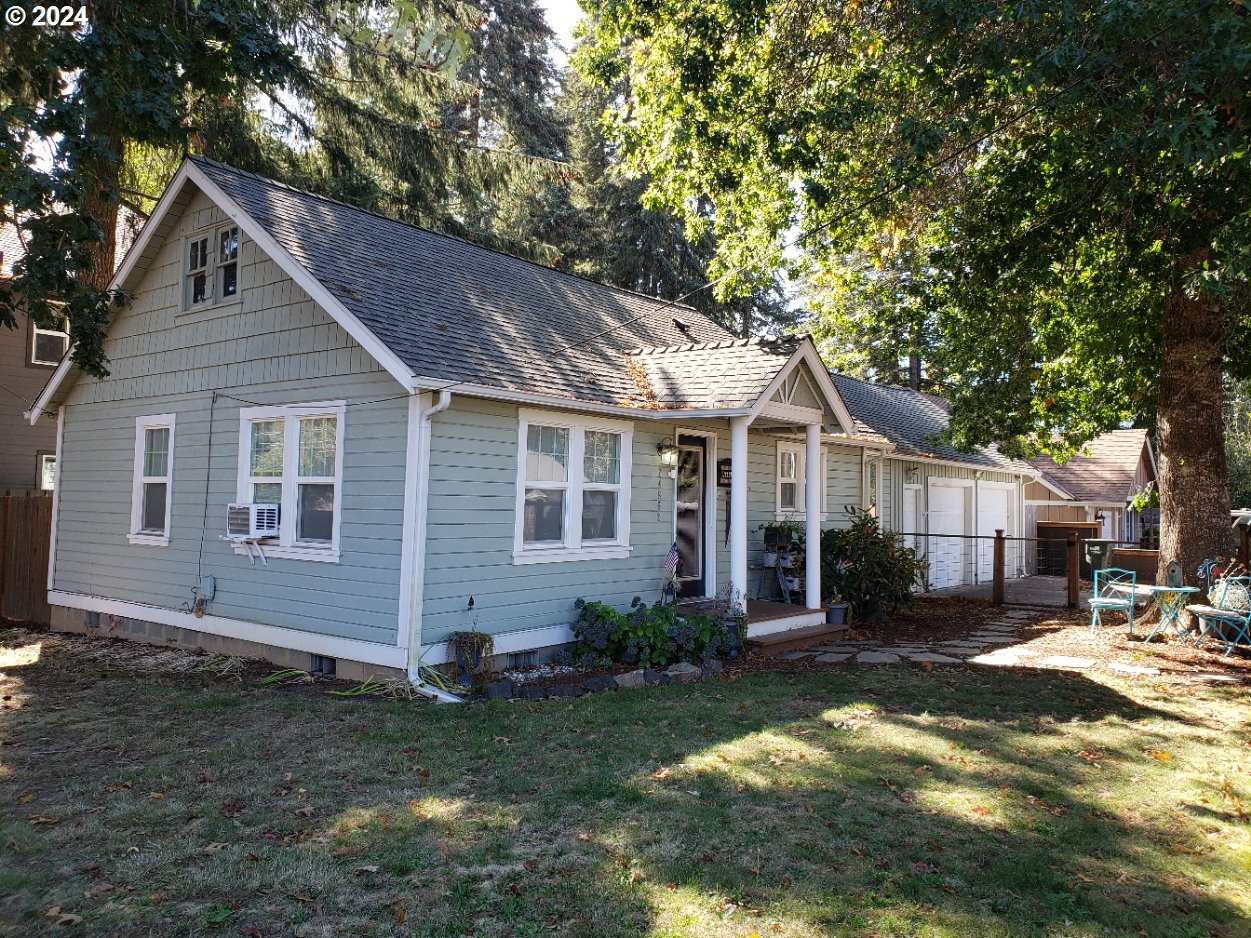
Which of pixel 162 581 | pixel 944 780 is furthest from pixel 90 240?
pixel 944 780

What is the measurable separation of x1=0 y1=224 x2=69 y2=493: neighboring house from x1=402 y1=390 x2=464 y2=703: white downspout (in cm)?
1299

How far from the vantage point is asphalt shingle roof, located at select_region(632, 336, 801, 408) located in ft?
33.2

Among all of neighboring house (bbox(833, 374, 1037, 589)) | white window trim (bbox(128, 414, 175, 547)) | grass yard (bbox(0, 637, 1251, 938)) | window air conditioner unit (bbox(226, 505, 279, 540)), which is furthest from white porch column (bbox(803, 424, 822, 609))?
white window trim (bbox(128, 414, 175, 547))

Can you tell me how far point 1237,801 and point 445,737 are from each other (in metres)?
5.36

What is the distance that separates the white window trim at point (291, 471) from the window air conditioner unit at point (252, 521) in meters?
0.13

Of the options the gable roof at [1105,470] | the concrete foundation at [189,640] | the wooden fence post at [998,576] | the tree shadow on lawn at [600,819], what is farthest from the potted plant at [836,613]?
the gable roof at [1105,470]

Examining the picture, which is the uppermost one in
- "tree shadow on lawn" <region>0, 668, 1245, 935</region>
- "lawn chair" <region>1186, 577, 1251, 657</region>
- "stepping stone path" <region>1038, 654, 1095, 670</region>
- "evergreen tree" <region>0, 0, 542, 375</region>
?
"evergreen tree" <region>0, 0, 542, 375</region>

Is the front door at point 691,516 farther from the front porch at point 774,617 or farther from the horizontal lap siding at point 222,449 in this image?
the horizontal lap siding at point 222,449

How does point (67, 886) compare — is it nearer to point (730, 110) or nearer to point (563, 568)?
point (563, 568)

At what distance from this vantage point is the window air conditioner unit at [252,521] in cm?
941

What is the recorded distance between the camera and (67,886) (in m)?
3.92

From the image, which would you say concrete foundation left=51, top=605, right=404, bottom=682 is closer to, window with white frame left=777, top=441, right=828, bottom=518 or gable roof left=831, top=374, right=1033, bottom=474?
window with white frame left=777, top=441, right=828, bottom=518

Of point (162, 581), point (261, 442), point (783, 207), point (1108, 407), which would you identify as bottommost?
point (162, 581)

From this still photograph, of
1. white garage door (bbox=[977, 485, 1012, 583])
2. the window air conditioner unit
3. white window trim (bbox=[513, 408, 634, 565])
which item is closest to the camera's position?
white window trim (bbox=[513, 408, 634, 565])
